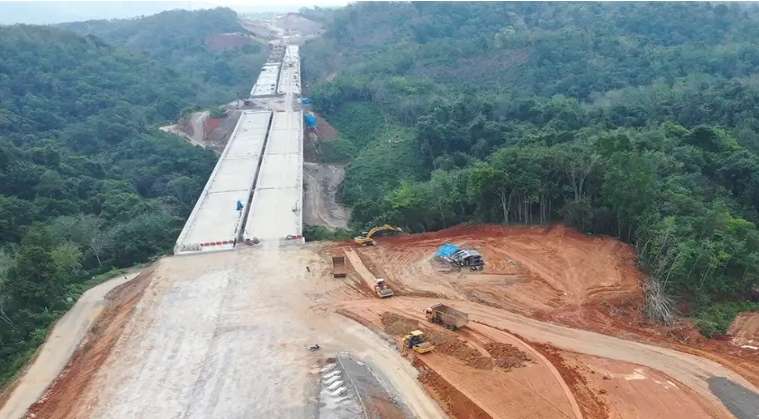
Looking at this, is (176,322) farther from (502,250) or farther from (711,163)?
(711,163)

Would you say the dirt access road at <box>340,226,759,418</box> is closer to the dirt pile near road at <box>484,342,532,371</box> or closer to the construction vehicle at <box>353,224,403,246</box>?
the dirt pile near road at <box>484,342,532,371</box>

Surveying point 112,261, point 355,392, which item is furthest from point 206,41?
point 355,392

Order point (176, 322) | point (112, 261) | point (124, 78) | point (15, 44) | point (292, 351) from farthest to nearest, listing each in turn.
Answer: point (124, 78), point (15, 44), point (112, 261), point (176, 322), point (292, 351)

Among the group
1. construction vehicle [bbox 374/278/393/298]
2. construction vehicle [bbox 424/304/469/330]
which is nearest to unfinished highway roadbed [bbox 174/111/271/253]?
construction vehicle [bbox 374/278/393/298]

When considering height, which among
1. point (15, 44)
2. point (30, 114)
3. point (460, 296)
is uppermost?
point (15, 44)

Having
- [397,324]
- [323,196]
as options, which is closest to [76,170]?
[323,196]

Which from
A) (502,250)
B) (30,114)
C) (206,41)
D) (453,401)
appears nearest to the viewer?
(453,401)
